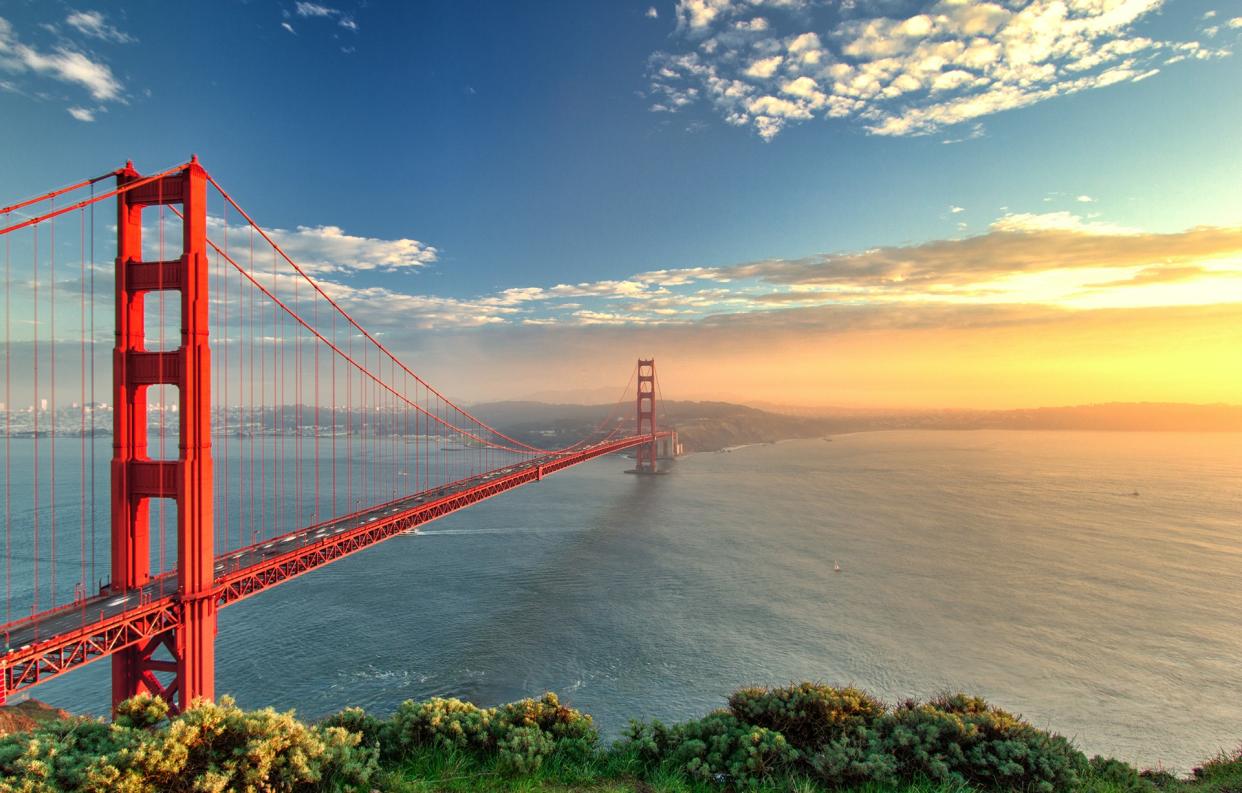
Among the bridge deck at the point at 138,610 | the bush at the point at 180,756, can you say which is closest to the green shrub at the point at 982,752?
the bush at the point at 180,756

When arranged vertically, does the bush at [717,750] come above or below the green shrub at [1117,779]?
above

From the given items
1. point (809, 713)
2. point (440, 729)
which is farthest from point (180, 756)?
point (809, 713)

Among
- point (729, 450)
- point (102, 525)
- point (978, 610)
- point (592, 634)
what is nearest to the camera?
point (592, 634)

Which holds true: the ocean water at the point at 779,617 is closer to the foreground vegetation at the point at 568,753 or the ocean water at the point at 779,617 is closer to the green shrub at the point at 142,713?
the foreground vegetation at the point at 568,753

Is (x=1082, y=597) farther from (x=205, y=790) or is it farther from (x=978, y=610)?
(x=205, y=790)

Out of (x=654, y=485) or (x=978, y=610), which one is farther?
(x=654, y=485)

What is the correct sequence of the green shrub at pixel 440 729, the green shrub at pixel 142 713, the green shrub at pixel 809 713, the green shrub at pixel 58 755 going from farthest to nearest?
the green shrub at pixel 809 713, the green shrub at pixel 440 729, the green shrub at pixel 142 713, the green shrub at pixel 58 755

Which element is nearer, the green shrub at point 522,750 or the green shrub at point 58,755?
the green shrub at point 58,755

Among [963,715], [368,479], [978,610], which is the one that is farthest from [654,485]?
[963,715]
